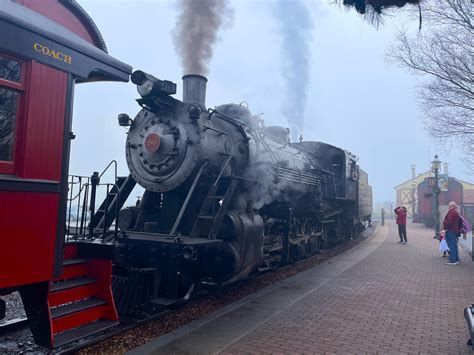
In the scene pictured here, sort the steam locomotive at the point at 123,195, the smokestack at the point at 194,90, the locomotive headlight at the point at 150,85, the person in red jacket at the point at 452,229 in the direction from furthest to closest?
the person in red jacket at the point at 452,229 < the smokestack at the point at 194,90 < the locomotive headlight at the point at 150,85 < the steam locomotive at the point at 123,195

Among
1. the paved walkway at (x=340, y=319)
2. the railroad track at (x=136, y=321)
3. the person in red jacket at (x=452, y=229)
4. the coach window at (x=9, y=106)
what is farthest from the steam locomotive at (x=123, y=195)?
the person in red jacket at (x=452, y=229)

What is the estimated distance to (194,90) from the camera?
7.53 m

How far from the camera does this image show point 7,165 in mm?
3383

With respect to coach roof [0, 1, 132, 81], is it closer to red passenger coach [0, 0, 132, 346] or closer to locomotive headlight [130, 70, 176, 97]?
red passenger coach [0, 0, 132, 346]

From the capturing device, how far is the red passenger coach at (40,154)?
3.34 meters

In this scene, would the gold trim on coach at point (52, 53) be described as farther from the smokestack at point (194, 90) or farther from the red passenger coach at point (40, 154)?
the smokestack at point (194, 90)

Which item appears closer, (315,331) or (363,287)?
(315,331)

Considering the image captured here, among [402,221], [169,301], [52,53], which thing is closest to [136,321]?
[169,301]

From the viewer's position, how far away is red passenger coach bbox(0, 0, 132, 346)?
334 centimetres

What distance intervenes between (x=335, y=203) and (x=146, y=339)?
10.4m

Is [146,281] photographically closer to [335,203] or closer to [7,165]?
[7,165]

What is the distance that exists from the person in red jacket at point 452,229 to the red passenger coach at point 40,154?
1054 cm

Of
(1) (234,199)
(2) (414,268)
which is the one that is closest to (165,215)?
(1) (234,199)

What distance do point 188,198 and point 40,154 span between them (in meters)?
2.84
